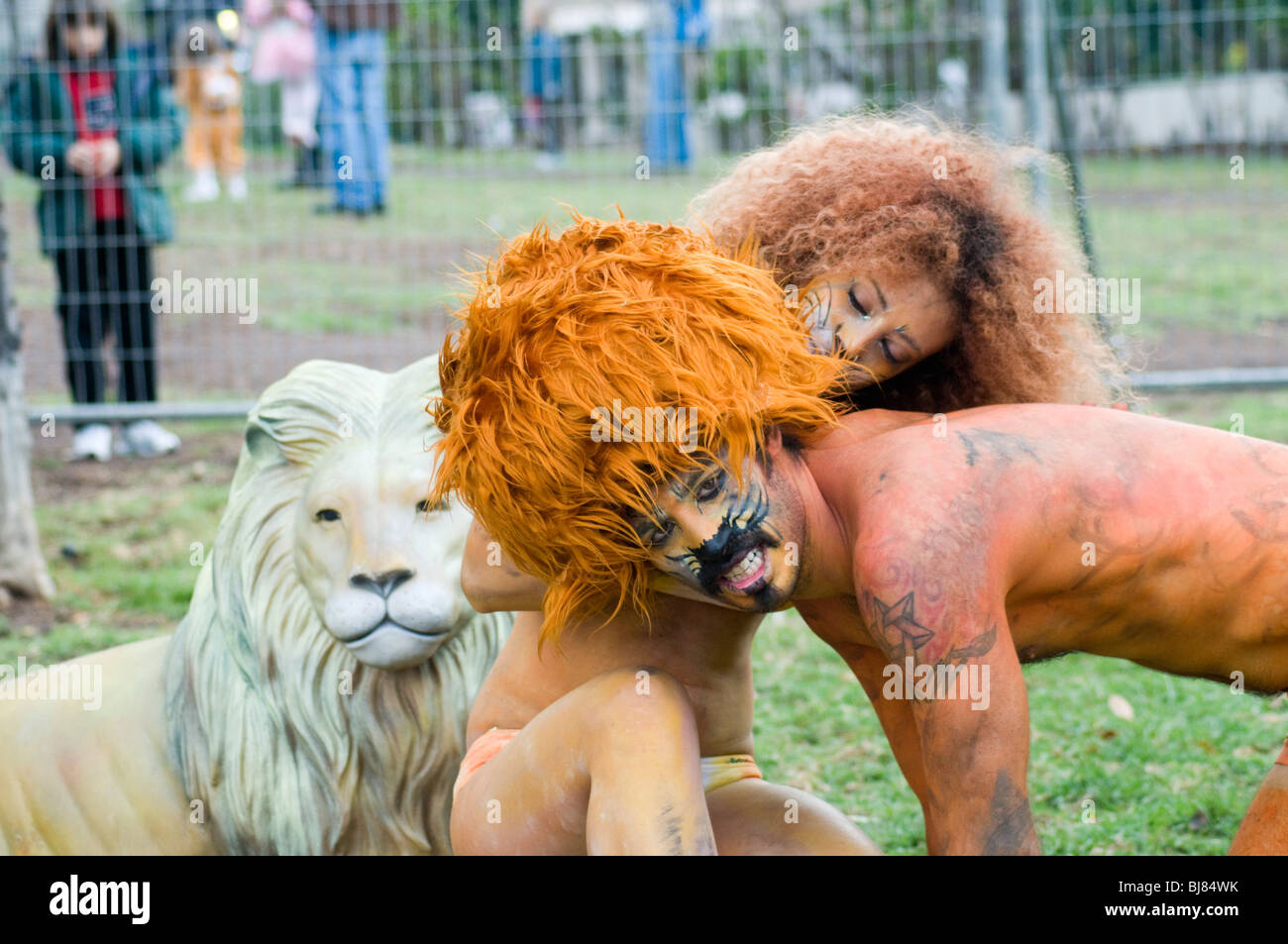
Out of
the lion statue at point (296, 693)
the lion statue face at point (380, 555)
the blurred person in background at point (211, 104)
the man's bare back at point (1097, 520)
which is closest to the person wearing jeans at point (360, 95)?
the blurred person in background at point (211, 104)

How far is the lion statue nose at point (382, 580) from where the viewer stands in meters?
2.47

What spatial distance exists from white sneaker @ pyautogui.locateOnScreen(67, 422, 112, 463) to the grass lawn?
78cm

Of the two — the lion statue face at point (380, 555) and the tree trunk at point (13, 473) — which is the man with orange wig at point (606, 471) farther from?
the tree trunk at point (13, 473)

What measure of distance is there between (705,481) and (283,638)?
1.01 m

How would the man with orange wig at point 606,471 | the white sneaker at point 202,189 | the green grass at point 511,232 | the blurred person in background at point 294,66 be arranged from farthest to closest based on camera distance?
the white sneaker at point 202,189 < the green grass at point 511,232 < the blurred person in background at point 294,66 < the man with orange wig at point 606,471

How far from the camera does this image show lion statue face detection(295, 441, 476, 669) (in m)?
2.47

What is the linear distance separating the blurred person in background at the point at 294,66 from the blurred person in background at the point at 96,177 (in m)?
0.81

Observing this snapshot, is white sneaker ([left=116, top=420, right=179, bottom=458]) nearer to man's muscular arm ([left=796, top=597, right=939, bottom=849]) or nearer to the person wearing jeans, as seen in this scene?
the person wearing jeans

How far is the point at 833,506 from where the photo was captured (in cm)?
210

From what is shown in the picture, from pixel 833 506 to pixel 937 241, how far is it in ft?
1.83

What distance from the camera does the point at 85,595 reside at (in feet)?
16.9

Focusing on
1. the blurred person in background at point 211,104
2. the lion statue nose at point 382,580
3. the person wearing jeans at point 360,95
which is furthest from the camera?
the blurred person in background at point 211,104

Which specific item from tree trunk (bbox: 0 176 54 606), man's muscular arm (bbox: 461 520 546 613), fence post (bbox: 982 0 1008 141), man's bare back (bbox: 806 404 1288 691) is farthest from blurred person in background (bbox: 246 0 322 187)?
man's bare back (bbox: 806 404 1288 691)


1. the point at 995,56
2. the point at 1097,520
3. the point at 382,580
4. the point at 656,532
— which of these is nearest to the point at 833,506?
the point at 656,532
